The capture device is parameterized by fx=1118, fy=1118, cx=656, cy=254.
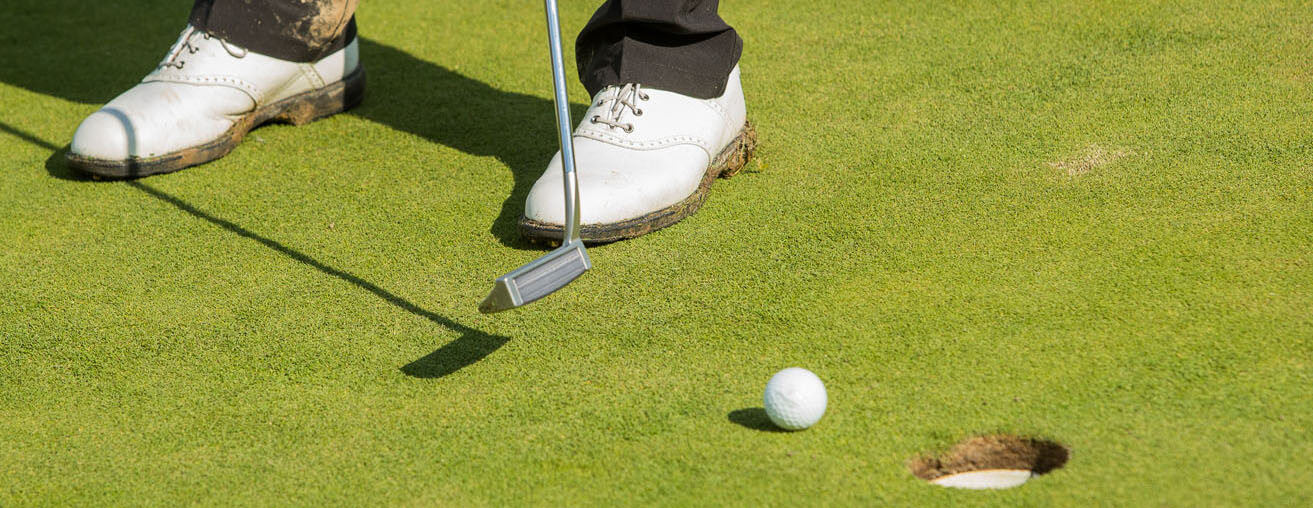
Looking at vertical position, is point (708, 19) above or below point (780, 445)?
above

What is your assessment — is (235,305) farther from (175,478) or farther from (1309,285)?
(1309,285)

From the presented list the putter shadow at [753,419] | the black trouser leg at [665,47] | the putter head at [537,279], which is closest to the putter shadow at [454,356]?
the putter head at [537,279]

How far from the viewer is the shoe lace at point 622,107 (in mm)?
2416

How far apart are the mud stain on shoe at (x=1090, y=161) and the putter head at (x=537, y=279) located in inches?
44.1

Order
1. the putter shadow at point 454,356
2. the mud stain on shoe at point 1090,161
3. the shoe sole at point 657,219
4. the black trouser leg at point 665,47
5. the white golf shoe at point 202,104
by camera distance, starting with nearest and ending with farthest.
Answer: the putter shadow at point 454,356
the shoe sole at point 657,219
the mud stain on shoe at point 1090,161
the black trouser leg at point 665,47
the white golf shoe at point 202,104

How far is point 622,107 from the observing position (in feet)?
8.02

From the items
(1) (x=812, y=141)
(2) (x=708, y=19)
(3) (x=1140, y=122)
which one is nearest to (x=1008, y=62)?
(3) (x=1140, y=122)

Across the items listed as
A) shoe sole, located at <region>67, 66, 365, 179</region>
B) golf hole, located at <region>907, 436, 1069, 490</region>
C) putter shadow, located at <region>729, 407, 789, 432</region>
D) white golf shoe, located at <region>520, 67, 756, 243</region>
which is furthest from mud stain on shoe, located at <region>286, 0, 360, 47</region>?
golf hole, located at <region>907, 436, 1069, 490</region>

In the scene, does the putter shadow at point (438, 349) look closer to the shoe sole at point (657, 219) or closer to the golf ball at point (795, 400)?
the shoe sole at point (657, 219)

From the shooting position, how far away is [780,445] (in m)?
1.56

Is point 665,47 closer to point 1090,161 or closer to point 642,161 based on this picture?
point 642,161

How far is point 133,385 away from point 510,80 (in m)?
1.54

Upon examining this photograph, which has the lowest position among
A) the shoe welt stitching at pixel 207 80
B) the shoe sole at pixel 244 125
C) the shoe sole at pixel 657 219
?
the shoe sole at pixel 244 125

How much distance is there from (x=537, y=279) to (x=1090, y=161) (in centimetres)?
129
